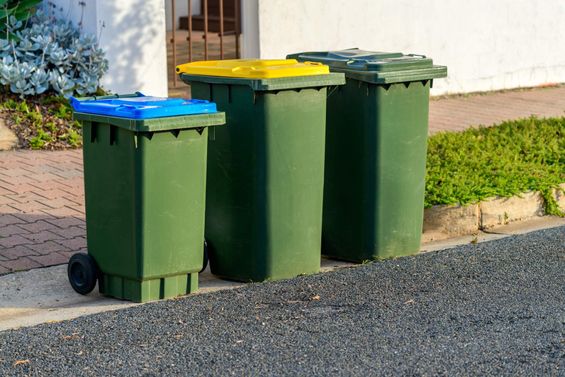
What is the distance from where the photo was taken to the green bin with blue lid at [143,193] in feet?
20.4

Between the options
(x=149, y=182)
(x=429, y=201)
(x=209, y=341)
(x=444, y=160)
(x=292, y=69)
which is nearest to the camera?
(x=209, y=341)

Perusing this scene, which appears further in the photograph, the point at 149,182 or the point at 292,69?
the point at 292,69

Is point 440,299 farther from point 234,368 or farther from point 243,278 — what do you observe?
point 234,368

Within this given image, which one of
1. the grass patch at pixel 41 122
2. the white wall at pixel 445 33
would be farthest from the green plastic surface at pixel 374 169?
the white wall at pixel 445 33

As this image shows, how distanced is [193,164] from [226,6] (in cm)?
1107

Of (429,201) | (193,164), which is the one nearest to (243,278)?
(193,164)

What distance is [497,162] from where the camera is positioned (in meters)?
9.41

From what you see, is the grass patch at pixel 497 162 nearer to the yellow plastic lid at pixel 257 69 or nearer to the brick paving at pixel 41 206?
the brick paving at pixel 41 206

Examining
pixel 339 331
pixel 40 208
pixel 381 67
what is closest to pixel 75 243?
pixel 40 208

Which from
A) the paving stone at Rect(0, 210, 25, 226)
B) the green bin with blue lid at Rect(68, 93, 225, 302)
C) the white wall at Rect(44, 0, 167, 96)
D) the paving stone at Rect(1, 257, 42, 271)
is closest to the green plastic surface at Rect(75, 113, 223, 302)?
the green bin with blue lid at Rect(68, 93, 225, 302)

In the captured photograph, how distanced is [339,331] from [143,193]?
1240 millimetres

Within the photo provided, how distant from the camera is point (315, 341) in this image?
5.73 m

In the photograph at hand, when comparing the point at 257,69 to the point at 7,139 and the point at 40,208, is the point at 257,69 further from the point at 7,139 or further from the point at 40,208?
the point at 7,139

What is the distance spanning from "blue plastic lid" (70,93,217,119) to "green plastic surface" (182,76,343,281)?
28 cm
